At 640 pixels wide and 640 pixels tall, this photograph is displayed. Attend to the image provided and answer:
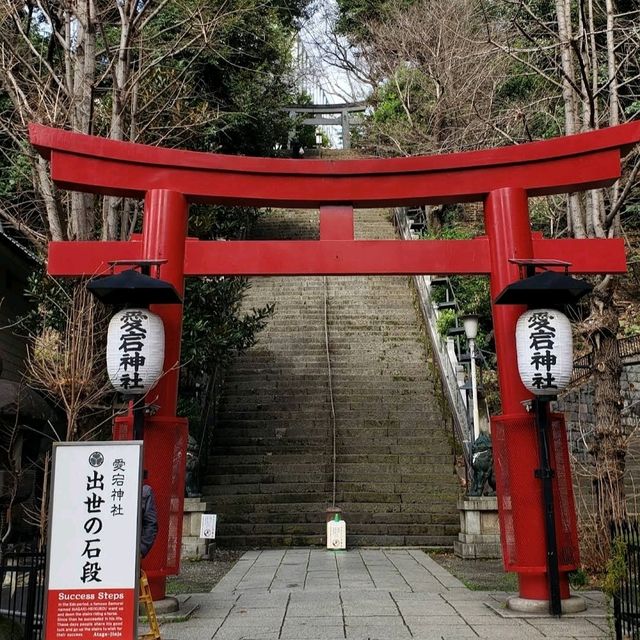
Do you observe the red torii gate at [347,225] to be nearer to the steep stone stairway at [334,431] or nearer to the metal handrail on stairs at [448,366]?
the metal handrail on stairs at [448,366]

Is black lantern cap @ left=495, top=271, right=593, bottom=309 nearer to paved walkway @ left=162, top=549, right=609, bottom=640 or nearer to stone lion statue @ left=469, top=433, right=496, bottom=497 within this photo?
paved walkway @ left=162, top=549, right=609, bottom=640

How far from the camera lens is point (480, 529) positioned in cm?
1023

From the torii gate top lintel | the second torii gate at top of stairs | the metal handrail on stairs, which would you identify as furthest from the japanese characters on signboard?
the second torii gate at top of stairs

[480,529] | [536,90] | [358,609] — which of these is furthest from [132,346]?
[536,90]

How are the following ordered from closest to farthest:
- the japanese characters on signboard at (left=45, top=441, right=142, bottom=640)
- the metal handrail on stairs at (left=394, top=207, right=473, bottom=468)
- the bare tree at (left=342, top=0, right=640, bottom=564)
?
the japanese characters on signboard at (left=45, top=441, right=142, bottom=640) → the bare tree at (left=342, top=0, right=640, bottom=564) → the metal handrail on stairs at (left=394, top=207, right=473, bottom=468)

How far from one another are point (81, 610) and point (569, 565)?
4555 mm

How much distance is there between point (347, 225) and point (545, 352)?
2.64 meters

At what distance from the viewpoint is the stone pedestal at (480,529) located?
10148mm

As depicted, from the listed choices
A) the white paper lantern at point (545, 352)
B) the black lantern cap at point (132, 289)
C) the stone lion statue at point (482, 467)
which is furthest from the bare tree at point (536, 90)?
the black lantern cap at point (132, 289)

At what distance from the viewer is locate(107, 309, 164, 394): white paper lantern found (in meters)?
6.35

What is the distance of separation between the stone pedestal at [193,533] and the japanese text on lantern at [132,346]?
4.32 meters

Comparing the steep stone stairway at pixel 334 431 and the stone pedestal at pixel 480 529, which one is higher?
the steep stone stairway at pixel 334 431

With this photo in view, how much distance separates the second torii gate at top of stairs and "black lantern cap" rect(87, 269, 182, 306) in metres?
29.1

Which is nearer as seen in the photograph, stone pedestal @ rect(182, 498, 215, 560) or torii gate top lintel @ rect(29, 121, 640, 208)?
torii gate top lintel @ rect(29, 121, 640, 208)
